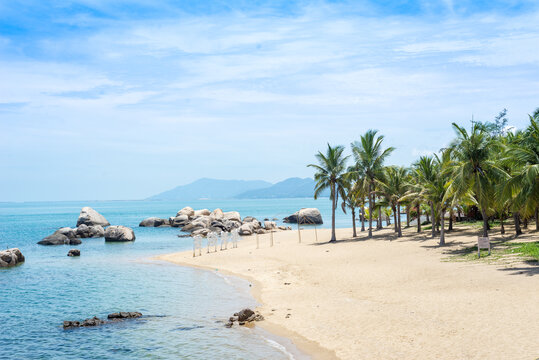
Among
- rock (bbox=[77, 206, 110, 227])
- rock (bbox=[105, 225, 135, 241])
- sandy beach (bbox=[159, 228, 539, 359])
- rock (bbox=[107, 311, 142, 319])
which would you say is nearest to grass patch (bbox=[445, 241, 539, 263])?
sandy beach (bbox=[159, 228, 539, 359])

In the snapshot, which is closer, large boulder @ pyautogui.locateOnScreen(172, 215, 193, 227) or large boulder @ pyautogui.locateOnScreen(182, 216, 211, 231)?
large boulder @ pyautogui.locateOnScreen(182, 216, 211, 231)

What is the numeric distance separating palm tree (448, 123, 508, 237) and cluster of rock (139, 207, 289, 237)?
3613 cm

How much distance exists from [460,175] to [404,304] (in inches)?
495

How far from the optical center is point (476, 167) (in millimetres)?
27109

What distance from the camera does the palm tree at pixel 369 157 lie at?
40406 millimetres

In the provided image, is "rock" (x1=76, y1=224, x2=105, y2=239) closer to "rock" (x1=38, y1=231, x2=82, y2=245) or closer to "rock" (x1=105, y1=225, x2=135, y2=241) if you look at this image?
"rock" (x1=38, y1=231, x2=82, y2=245)

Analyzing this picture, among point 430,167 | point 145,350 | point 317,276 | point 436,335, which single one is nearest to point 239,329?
point 145,350

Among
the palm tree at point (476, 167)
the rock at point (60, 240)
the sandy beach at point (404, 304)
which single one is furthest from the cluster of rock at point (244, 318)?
the rock at point (60, 240)

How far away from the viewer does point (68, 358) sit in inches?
567

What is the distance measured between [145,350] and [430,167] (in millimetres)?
26212

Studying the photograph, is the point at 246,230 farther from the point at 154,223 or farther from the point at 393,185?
the point at 154,223

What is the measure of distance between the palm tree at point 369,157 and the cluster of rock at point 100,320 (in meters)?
26.2

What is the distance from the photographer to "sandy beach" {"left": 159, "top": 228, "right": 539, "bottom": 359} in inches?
A: 488

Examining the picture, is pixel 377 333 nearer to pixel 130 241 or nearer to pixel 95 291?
pixel 95 291
